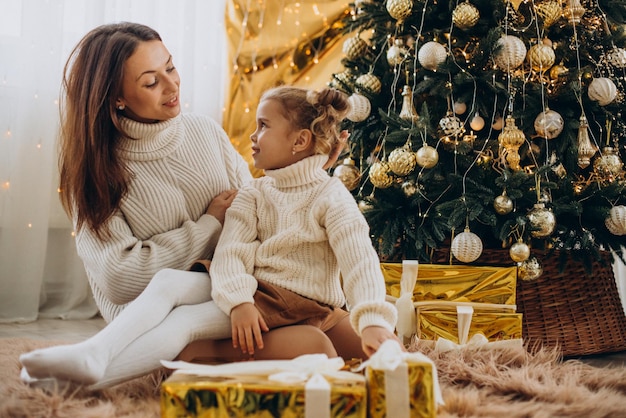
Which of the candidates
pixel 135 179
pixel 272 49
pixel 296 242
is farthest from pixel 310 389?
pixel 272 49

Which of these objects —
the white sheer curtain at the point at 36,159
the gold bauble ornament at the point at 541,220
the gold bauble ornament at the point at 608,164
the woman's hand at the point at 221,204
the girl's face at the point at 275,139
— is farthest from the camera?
the white sheer curtain at the point at 36,159

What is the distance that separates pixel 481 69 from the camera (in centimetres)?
184

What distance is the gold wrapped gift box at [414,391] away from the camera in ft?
3.27

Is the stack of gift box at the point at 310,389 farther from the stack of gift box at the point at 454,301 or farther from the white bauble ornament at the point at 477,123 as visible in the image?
the white bauble ornament at the point at 477,123

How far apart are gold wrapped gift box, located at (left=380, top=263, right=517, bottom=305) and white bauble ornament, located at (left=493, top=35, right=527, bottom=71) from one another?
1.74 ft

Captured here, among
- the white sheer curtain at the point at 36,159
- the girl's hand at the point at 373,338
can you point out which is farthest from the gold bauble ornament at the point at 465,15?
the white sheer curtain at the point at 36,159

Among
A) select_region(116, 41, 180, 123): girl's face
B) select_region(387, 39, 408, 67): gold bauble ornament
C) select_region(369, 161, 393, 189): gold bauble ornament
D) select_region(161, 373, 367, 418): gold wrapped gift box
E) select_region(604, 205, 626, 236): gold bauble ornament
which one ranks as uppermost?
select_region(387, 39, 408, 67): gold bauble ornament

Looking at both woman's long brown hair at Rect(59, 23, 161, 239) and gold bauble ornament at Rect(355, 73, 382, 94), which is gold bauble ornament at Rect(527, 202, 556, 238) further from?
woman's long brown hair at Rect(59, 23, 161, 239)

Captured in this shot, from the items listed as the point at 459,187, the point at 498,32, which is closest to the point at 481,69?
the point at 498,32

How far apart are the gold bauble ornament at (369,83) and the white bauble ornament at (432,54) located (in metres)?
0.16

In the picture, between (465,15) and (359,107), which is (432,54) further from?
(359,107)

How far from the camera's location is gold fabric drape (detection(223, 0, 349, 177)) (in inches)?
102

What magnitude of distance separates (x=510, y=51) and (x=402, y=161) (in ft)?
1.30

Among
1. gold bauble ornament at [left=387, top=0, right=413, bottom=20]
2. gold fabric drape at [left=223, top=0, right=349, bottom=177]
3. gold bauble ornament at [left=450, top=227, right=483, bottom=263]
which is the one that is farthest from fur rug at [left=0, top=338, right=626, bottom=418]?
gold fabric drape at [left=223, top=0, right=349, bottom=177]
